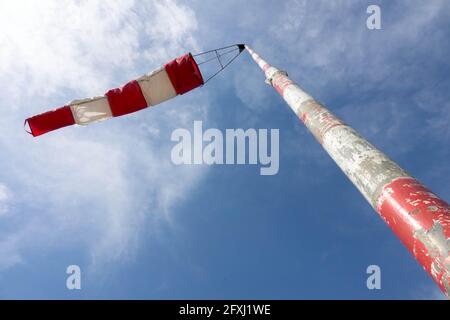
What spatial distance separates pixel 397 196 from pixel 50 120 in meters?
11.0

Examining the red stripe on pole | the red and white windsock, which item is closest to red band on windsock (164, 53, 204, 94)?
the red and white windsock

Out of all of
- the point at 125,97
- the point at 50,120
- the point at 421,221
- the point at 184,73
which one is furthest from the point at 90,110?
the point at 421,221

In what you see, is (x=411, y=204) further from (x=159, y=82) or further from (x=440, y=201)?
(x=159, y=82)

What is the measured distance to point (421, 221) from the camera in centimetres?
278

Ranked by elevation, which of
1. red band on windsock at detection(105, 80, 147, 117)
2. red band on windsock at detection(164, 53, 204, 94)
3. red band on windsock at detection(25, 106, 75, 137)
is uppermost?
red band on windsock at detection(164, 53, 204, 94)

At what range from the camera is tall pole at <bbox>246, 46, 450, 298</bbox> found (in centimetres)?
259

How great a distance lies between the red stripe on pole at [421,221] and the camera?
8.31 ft

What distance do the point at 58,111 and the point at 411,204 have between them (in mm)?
11025

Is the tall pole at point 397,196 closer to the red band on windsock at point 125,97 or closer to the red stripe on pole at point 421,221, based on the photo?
the red stripe on pole at point 421,221

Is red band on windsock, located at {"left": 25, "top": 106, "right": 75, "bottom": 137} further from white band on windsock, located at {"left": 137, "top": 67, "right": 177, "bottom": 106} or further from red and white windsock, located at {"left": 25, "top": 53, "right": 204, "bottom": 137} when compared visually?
white band on windsock, located at {"left": 137, "top": 67, "right": 177, "bottom": 106}

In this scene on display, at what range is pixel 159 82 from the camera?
36.1 ft

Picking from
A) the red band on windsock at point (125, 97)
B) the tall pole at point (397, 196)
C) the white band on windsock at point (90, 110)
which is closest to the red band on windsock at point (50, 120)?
the white band on windsock at point (90, 110)

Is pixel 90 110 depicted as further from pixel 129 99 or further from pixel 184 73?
pixel 184 73
